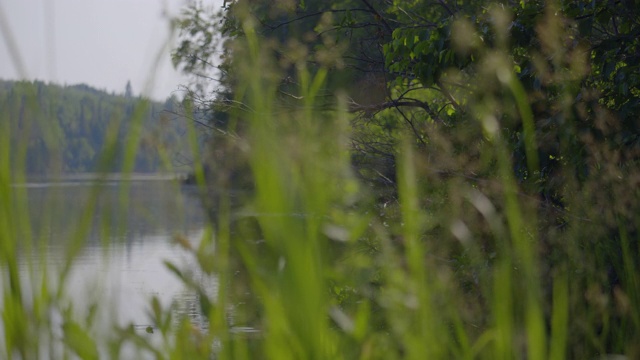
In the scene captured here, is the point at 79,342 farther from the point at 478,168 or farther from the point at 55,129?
the point at 478,168

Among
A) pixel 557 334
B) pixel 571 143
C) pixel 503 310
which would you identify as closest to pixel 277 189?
pixel 503 310

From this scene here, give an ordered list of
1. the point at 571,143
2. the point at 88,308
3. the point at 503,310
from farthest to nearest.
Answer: the point at 571,143 < the point at 88,308 < the point at 503,310

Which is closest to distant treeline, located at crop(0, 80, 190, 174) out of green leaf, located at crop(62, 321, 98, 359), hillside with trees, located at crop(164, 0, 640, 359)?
hillside with trees, located at crop(164, 0, 640, 359)

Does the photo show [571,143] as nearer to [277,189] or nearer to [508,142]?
[508,142]

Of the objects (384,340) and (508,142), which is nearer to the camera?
(384,340)

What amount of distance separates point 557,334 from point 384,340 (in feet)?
0.85

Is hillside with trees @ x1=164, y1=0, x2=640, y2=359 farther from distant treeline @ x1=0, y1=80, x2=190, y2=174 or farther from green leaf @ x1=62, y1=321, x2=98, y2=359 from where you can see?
green leaf @ x1=62, y1=321, x2=98, y2=359

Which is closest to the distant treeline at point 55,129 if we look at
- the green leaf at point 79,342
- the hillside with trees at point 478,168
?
the hillside with trees at point 478,168

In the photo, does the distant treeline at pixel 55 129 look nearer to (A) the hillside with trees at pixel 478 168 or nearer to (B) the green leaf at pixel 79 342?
(A) the hillside with trees at pixel 478 168

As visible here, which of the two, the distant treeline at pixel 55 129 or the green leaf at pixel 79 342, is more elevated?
the distant treeline at pixel 55 129

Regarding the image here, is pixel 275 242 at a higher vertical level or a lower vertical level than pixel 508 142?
lower

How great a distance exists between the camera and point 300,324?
1.20 meters

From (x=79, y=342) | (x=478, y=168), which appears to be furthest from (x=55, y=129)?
(x=478, y=168)

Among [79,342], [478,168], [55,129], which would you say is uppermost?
[478,168]
